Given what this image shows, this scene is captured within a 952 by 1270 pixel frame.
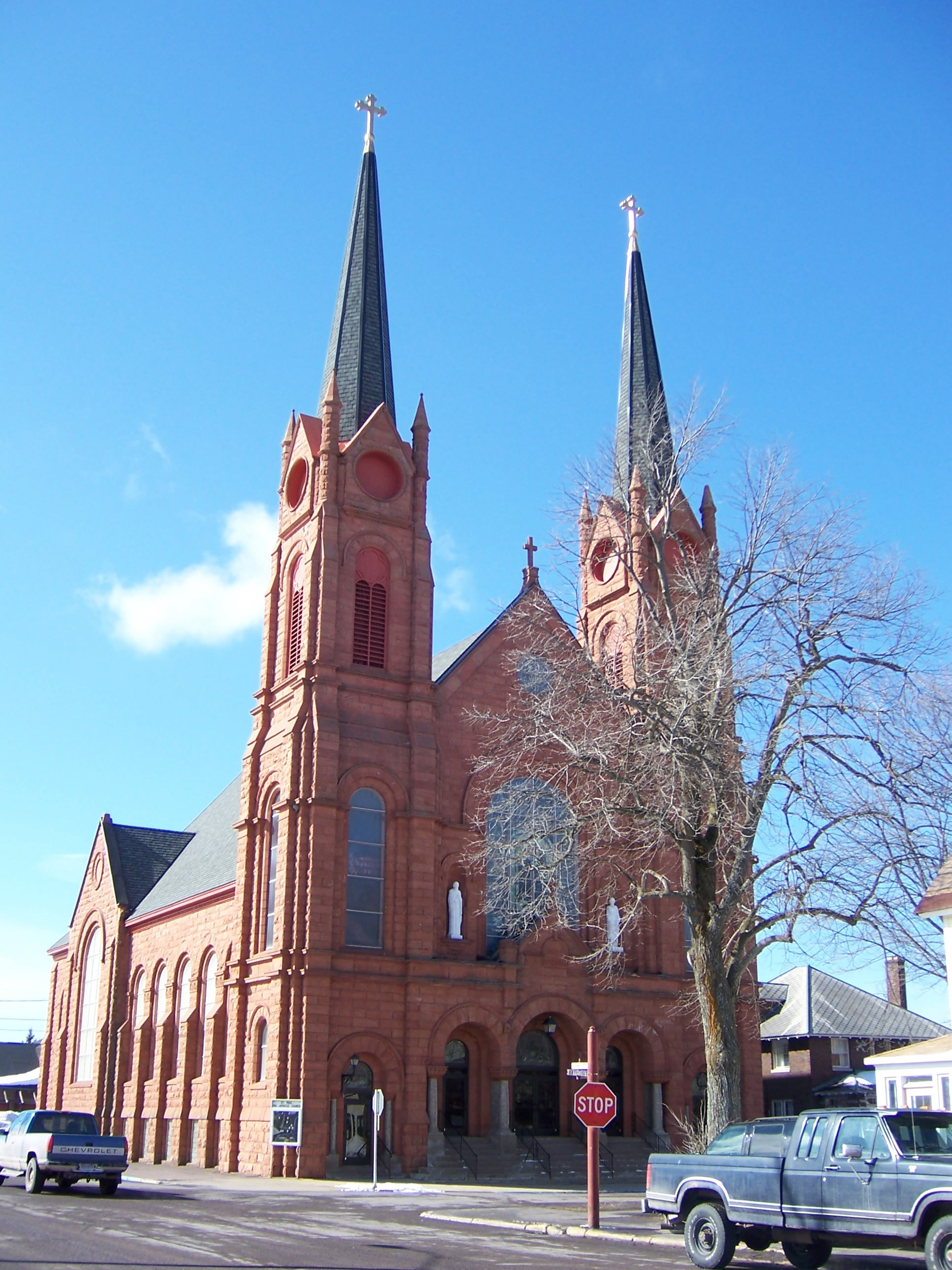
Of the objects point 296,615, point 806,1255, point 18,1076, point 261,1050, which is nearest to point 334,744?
point 296,615

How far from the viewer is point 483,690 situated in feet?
133

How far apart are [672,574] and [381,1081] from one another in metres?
17.1

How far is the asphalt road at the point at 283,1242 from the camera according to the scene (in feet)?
46.8

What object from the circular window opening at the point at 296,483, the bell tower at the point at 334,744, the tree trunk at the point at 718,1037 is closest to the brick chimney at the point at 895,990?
the bell tower at the point at 334,744

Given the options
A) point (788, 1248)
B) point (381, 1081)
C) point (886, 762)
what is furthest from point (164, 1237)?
point (381, 1081)

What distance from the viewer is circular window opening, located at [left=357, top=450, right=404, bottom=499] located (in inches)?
1583

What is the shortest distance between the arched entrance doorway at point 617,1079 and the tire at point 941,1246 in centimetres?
2634

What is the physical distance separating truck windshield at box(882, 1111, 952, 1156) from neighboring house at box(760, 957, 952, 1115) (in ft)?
114

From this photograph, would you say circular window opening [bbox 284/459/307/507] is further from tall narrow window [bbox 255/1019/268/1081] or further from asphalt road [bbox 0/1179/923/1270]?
asphalt road [bbox 0/1179/923/1270]

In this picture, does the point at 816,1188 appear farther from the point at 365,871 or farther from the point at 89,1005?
the point at 89,1005

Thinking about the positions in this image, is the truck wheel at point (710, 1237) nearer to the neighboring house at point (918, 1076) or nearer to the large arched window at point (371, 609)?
the neighboring house at point (918, 1076)

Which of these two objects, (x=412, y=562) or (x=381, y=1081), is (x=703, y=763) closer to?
(x=381, y=1081)

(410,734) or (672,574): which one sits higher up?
(672,574)

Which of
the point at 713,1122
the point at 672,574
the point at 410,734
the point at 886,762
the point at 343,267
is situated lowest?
the point at 713,1122
